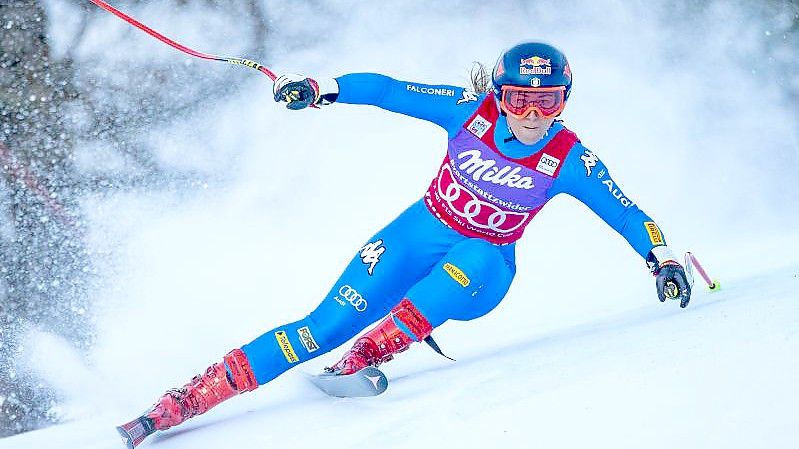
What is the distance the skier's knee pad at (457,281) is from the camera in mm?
2783

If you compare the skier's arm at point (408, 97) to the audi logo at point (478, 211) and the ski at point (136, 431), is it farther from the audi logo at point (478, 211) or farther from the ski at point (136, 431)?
the ski at point (136, 431)

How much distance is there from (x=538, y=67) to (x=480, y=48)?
11.4 ft

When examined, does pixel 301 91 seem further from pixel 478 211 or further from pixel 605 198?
pixel 605 198

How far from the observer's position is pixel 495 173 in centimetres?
298

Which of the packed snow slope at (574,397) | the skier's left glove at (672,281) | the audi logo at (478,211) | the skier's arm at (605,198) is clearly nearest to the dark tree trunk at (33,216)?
the packed snow slope at (574,397)

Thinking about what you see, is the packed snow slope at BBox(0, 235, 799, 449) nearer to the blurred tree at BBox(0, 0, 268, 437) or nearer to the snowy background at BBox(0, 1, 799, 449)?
the snowy background at BBox(0, 1, 799, 449)

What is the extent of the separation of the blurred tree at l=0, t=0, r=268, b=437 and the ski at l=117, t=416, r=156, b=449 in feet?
9.08

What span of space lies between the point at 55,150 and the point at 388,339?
414cm

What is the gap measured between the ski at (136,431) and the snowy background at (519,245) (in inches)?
2.3

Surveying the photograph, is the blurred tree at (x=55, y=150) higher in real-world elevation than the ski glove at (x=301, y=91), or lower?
higher

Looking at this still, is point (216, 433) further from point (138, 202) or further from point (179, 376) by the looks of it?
point (138, 202)

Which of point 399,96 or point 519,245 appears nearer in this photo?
point 399,96

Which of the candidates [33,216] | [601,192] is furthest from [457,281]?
[33,216]

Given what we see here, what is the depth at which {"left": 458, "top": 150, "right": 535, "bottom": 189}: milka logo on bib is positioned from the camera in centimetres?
298
